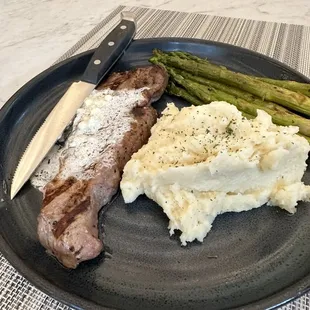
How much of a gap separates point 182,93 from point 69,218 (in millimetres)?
1051

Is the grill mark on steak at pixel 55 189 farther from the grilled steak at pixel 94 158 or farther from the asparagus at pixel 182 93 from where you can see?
the asparagus at pixel 182 93

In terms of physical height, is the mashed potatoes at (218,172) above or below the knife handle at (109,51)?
below

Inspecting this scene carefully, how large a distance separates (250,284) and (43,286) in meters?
0.71

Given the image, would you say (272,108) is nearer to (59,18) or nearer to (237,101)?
(237,101)

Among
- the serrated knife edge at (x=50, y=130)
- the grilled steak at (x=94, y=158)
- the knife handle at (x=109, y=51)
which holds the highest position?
the knife handle at (x=109, y=51)

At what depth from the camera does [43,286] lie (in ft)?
4.73

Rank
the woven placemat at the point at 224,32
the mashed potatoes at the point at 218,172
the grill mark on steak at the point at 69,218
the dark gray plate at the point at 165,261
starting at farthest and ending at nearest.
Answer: the woven placemat at the point at 224,32 → the mashed potatoes at the point at 218,172 → the grill mark on steak at the point at 69,218 → the dark gray plate at the point at 165,261

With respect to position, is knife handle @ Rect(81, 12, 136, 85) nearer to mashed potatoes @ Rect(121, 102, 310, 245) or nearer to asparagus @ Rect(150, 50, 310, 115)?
asparagus @ Rect(150, 50, 310, 115)

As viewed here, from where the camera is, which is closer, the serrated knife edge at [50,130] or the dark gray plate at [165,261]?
the dark gray plate at [165,261]

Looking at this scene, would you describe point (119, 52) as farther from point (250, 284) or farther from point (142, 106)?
point (250, 284)

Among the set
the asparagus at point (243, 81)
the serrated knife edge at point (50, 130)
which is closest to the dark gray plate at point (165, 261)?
the serrated knife edge at point (50, 130)

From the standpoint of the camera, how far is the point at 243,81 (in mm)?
2320

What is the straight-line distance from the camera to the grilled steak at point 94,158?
1591 millimetres

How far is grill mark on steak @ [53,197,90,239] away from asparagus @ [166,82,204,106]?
898 millimetres
